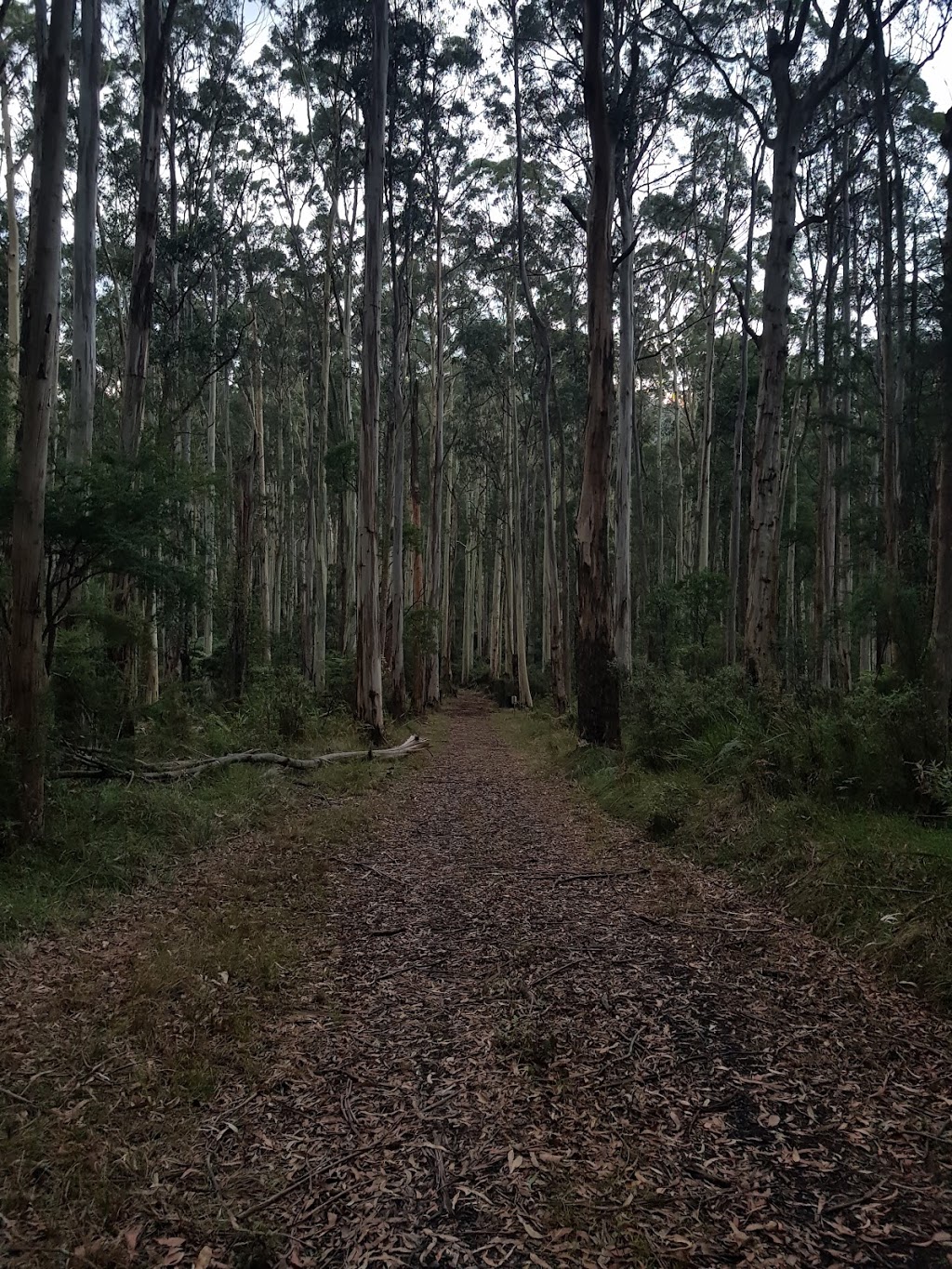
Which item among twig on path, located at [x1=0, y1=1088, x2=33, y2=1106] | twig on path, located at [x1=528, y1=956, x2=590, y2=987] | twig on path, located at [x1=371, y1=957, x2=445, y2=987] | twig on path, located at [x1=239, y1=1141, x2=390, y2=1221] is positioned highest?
twig on path, located at [x1=0, y1=1088, x2=33, y2=1106]

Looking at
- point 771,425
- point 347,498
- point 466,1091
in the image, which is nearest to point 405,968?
point 466,1091

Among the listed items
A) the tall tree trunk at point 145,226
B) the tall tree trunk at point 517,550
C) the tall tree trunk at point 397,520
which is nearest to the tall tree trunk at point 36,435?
the tall tree trunk at point 145,226

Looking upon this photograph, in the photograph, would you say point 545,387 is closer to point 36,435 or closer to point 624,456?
point 624,456

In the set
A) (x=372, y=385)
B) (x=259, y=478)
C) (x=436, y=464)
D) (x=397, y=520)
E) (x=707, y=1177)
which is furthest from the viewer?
(x=259, y=478)

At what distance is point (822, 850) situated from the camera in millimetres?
5176

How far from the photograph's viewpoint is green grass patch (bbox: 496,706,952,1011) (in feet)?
12.7

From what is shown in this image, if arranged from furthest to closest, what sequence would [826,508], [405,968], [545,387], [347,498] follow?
[347,498] < [545,387] < [826,508] < [405,968]

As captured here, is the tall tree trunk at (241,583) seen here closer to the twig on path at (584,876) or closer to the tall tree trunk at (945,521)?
the twig on path at (584,876)

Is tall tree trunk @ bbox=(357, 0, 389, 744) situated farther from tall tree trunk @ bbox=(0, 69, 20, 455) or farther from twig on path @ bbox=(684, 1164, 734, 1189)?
twig on path @ bbox=(684, 1164, 734, 1189)

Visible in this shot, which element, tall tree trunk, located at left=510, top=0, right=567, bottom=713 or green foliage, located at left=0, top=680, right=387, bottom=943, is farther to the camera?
tall tree trunk, located at left=510, top=0, right=567, bottom=713

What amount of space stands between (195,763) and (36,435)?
14.1ft

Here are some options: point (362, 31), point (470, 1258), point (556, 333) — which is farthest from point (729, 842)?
point (556, 333)

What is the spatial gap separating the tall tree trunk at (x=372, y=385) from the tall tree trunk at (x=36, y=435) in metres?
7.91

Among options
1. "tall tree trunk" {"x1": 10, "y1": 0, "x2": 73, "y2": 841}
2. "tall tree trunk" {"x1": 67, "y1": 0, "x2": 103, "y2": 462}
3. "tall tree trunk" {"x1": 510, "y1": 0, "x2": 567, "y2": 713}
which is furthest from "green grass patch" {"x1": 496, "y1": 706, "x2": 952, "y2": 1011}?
"tall tree trunk" {"x1": 510, "y1": 0, "x2": 567, "y2": 713}
